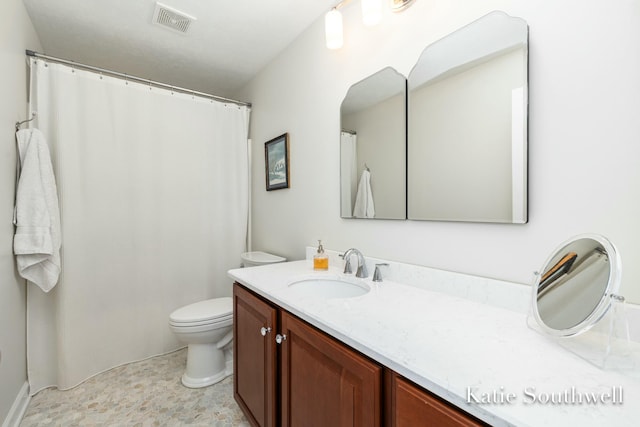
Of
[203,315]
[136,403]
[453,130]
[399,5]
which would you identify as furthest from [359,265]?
[136,403]

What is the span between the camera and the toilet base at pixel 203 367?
177 cm

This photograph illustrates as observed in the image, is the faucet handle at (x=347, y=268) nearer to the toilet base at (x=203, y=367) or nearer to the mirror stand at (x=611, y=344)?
the mirror stand at (x=611, y=344)

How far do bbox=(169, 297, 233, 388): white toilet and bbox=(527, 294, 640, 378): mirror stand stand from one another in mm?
1636

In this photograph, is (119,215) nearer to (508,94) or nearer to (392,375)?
(392,375)

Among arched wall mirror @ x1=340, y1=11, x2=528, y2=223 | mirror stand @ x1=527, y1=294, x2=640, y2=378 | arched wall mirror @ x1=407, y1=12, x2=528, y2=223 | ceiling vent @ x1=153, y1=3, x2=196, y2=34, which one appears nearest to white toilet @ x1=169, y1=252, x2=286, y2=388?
arched wall mirror @ x1=340, y1=11, x2=528, y2=223

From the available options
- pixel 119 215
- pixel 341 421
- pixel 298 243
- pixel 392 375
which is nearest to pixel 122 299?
pixel 119 215

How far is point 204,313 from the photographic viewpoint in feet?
5.90

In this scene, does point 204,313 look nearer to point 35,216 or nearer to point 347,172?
point 35,216

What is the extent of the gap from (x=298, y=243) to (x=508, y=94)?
1.43 metres

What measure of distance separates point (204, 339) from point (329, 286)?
953mm

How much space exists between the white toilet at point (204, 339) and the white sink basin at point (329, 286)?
73 cm

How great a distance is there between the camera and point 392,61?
4.36 ft

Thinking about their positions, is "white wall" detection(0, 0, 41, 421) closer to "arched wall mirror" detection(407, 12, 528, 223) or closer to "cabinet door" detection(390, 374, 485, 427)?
"cabinet door" detection(390, 374, 485, 427)

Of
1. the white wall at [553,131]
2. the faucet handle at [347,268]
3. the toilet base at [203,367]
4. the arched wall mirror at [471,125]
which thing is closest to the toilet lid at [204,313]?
the toilet base at [203,367]
